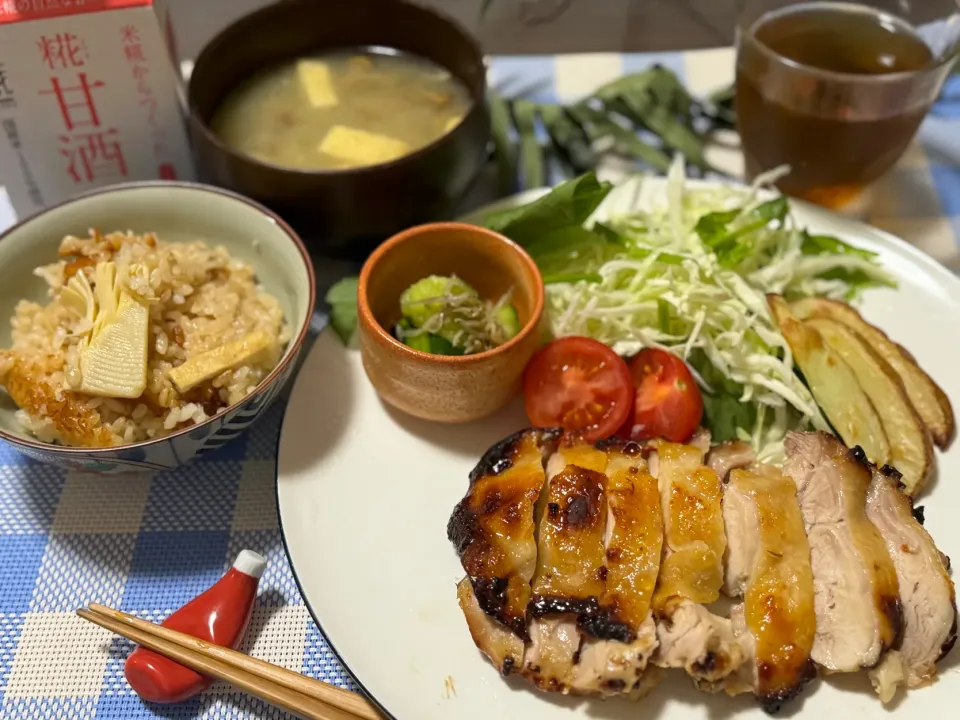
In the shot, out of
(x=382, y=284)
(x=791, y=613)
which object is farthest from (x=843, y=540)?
(x=382, y=284)

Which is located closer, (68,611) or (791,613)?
(791,613)

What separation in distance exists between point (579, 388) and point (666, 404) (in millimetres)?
252

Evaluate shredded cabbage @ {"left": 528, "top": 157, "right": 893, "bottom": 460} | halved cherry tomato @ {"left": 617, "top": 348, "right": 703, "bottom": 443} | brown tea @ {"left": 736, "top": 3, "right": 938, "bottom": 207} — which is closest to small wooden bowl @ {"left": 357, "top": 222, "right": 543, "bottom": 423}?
shredded cabbage @ {"left": 528, "top": 157, "right": 893, "bottom": 460}

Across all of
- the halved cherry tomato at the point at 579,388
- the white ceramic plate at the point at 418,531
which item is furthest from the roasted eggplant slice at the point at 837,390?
the halved cherry tomato at the point at 579,388

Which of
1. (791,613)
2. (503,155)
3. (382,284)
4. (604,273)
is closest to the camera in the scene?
(791,613)

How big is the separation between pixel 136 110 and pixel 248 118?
378 millimetres

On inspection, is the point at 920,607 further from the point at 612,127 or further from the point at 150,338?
the point at 612,127

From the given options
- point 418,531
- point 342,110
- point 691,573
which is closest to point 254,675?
point 418,531

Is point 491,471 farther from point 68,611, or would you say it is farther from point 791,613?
point 68,611

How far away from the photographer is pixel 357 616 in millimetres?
1903

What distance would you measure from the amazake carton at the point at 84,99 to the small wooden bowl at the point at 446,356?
1006 millimetres

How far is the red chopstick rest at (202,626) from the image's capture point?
1.82m

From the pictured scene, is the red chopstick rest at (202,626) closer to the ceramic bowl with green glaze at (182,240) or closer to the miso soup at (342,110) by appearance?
the ceramic bowl with green glaze at (182,240)

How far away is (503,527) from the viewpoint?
182cm
